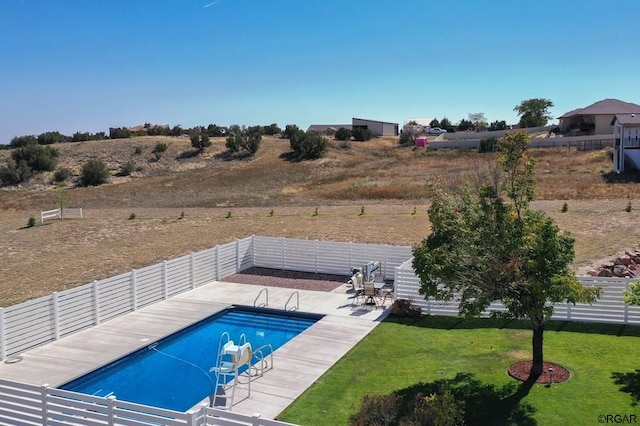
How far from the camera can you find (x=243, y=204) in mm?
44250

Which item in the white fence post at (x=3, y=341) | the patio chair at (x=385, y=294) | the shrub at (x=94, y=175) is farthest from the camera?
the shrub at (x=94, y=175)

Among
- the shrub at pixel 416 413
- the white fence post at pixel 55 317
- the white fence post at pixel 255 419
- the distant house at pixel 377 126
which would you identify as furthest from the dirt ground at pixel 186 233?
the distant house at pixel 377 126

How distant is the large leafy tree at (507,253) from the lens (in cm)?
1016

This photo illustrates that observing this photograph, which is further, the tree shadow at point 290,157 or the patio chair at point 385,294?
the tree shadow at point 290,157

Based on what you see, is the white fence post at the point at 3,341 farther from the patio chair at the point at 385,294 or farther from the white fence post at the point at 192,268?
the patio chair at the point at 385,294

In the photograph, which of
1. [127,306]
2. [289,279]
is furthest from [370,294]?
[127,306]

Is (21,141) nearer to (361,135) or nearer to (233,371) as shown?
(361,135)

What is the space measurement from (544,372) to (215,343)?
8634 millimetres

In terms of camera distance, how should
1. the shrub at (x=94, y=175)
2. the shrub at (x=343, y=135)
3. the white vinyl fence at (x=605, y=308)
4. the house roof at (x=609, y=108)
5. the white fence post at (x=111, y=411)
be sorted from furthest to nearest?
the shrub at (x=343, y=135), the house roof at (x=609, y=108), the shrub at (x=94, y=175), the white vinyl fence at (x=605, y=308), the white fence post at (x=111, y=411)

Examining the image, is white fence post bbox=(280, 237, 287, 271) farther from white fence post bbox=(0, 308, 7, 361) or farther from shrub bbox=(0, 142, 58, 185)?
shrub bbox=(0, 142, 58, 185)

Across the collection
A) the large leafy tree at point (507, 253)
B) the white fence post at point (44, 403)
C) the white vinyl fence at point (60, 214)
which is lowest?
the white fence post at point (44, 403)

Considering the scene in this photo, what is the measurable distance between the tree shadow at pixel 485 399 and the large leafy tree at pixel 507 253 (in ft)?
3.58

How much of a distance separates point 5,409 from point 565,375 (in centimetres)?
1075

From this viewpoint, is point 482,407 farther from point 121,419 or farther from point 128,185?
point 128,185
